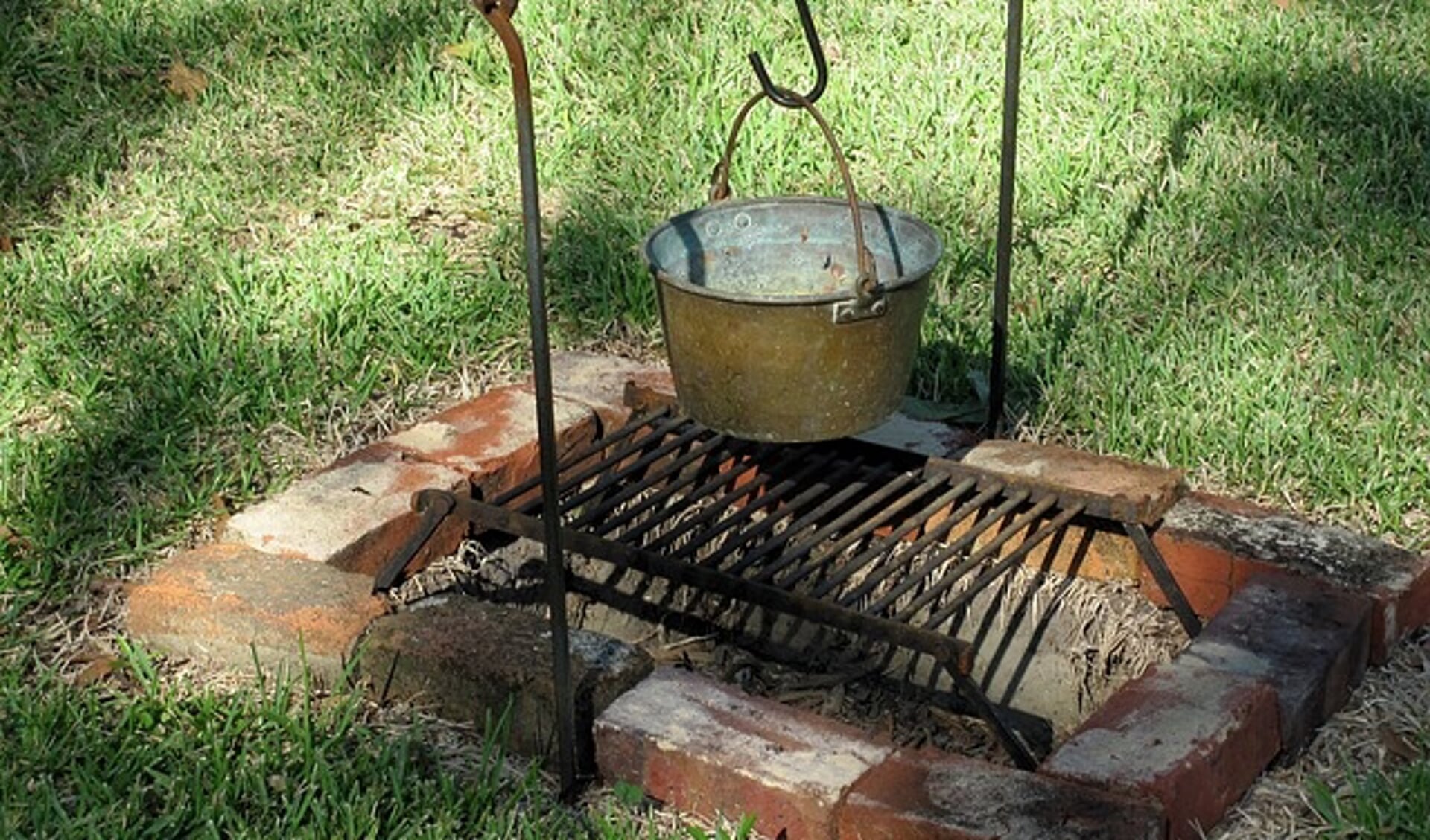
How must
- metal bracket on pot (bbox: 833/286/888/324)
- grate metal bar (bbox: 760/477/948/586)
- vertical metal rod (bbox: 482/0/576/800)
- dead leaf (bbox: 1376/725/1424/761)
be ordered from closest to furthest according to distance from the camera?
vertical metal rod (bbox: 482/0/576/800)
dead leaf (bbox: 1376/725/1424/761)
metal bracket on pot (bbox: 833/286/888/324)
grate metal bar (bbox: 760/477/948/586)

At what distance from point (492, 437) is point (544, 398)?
3.27 feet

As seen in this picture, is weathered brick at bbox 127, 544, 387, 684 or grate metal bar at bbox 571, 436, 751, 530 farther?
grate metal bar at bbox 571, 436, 751, 530

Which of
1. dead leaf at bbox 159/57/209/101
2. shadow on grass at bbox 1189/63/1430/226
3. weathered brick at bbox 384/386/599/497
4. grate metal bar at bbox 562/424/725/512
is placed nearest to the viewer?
grate metal bar at bbox 562/424/725/512

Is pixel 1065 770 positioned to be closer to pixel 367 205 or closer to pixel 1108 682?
pixel 1108 682

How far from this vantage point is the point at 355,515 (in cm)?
357

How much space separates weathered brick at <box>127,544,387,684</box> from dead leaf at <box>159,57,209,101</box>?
193cm

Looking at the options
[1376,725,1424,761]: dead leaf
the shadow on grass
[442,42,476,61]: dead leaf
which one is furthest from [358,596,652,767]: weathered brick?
[442,42,476,61]: dead leaf

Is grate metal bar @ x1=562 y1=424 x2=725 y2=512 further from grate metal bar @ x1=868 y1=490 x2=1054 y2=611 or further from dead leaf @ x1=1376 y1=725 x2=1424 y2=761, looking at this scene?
dead leaf @ x1=1376 y1=725 x2=1424 y2=761

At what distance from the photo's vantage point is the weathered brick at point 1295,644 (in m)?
3.04

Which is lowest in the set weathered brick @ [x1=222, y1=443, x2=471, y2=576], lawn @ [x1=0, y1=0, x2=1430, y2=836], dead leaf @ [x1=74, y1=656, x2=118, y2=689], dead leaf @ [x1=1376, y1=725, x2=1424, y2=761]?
dead leaf @ [x1=1376, y1=725, x2=1424, y2=761]

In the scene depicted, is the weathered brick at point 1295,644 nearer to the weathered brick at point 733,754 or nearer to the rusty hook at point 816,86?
the weathered brick at point 733,754

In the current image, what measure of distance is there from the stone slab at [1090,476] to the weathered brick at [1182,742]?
41cm

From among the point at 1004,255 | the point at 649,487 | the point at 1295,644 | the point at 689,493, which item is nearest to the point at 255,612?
the point at 649,487

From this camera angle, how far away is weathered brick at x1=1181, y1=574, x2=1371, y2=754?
304cm
